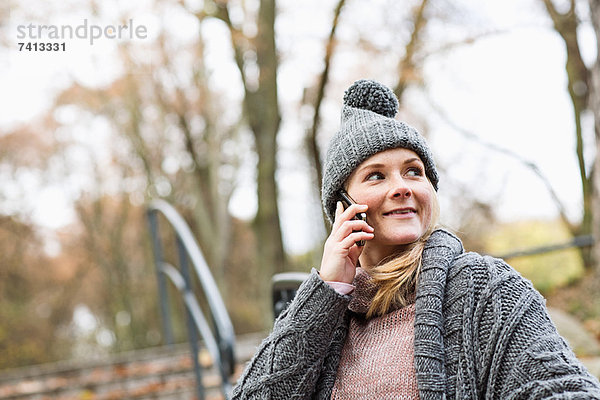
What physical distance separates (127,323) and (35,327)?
8.12 feet

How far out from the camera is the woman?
4.41 ft

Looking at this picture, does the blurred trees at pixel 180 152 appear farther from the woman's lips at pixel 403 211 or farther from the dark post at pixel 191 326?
→ the woman's lips at pixel 403 211

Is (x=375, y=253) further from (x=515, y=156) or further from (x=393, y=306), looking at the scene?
(x=515, y=156)

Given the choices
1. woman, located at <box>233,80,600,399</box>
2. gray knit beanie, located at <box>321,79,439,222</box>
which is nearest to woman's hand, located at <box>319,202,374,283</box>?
woman, located at <box>233,80,600,399</box>

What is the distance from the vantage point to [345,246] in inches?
64.8

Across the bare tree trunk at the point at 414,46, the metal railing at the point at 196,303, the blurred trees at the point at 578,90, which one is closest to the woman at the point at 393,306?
the metal railing at the point at 196,303

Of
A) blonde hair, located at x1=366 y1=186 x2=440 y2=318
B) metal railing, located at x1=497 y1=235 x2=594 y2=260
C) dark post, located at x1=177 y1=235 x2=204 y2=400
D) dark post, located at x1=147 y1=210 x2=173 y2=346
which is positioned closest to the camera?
blonde hair, located at x1=366 y1=186 x2=440 y2=318

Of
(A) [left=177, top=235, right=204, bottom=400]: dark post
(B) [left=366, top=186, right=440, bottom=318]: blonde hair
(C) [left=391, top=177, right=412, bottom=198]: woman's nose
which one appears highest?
(C) [left=391, top=177, right=412, bottom=198]: woman's nose

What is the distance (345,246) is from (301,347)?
0.97 feet

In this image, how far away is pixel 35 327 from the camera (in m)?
14.8

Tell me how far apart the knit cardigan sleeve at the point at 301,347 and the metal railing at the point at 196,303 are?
1.98ft

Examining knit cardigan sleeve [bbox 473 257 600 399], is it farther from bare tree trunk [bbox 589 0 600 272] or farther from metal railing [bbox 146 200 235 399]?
bare tree trunk [bbox 589 0 600 272]

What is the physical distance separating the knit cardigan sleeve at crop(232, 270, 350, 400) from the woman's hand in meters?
0.05

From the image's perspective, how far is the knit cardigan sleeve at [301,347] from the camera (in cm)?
160
